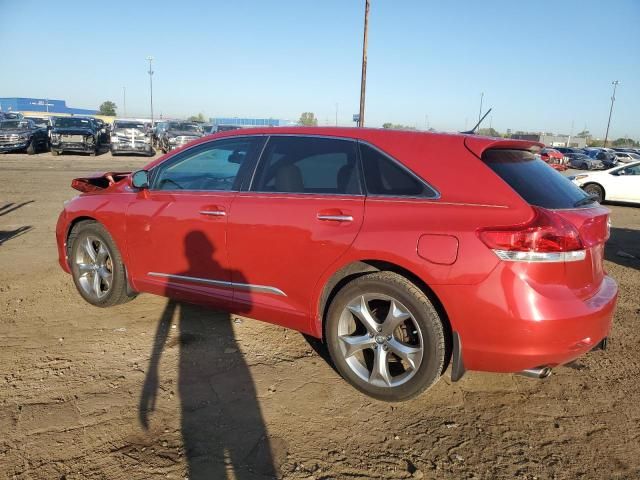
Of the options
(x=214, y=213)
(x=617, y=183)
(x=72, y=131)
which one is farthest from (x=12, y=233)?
(x=72, y=131)

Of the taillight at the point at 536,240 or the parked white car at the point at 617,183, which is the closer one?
the taillight at the point at 536,240

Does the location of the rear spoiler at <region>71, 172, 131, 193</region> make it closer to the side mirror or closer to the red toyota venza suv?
the side mirror

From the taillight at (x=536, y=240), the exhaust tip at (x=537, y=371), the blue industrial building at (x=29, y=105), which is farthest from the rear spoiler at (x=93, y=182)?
the blue industrial building at (x=29, y=105)

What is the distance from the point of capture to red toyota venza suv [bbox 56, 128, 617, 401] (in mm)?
2602

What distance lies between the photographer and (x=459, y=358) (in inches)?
108

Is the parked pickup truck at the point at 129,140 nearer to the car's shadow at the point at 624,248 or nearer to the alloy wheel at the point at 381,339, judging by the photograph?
the car's shadow at the point at 624,248

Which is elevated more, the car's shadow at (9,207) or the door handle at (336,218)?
the door handle at (336,218)

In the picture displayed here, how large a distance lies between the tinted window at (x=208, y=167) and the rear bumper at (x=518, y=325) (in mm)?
1845

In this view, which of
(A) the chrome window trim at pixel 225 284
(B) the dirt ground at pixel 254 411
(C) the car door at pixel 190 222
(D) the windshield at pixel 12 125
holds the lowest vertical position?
(B) the dirt ground at pixel 254 411

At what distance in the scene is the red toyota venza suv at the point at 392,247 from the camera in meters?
2.60

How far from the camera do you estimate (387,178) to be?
3037mm

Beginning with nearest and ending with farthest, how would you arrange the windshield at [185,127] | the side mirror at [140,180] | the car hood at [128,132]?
1. the side mirror at [140,180]
2. the car hood at [128,132]
3. the windshield at [185,127]

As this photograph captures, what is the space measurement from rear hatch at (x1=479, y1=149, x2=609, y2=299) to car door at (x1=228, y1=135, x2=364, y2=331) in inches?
34.2

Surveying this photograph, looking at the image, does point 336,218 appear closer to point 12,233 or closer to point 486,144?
point 486,144
